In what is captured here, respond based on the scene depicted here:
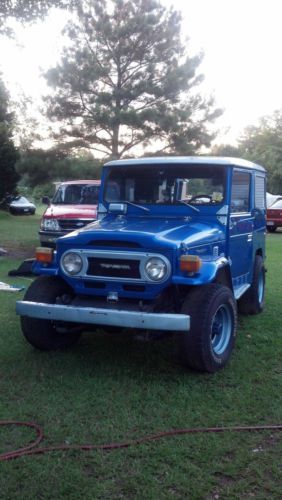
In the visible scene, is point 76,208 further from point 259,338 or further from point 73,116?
point 73,116

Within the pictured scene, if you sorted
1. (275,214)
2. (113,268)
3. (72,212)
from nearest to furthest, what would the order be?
(113,268) → (72,212) → (275,214)

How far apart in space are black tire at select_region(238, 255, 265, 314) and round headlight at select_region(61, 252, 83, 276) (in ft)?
9.49

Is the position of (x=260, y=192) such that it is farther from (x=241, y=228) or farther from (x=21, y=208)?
(x=21, y=208)

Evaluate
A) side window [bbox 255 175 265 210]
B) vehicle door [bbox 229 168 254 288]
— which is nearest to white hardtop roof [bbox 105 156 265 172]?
vehicle door [bbox 229 168 254 288]

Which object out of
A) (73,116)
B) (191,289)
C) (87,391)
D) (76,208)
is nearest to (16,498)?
(87,391)

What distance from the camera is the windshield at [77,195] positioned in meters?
12.6

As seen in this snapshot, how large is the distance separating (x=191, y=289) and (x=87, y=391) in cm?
130

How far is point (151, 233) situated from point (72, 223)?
259 inches

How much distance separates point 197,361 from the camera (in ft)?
16.3

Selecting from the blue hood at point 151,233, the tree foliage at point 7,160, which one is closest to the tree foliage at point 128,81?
the tree foliage at point 7,160

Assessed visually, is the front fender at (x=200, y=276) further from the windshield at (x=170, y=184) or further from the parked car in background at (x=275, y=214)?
the parked car in background at (x=275, y=214)

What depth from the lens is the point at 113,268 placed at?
5.16m

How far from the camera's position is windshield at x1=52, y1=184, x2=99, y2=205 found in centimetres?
1263

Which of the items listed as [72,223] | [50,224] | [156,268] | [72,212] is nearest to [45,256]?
[156,268]
